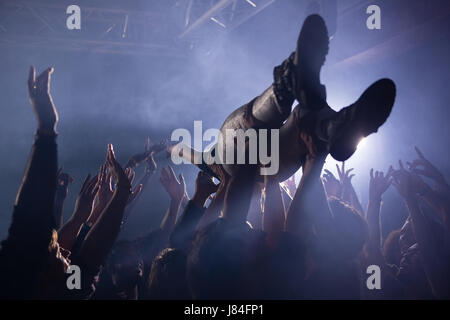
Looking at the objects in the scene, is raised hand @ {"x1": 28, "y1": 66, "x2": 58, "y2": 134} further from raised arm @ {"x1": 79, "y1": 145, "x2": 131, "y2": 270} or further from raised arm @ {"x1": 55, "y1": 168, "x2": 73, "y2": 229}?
raised arm @ {"x1": 55, "y1": 168, "x2": 73, "y2": 229}

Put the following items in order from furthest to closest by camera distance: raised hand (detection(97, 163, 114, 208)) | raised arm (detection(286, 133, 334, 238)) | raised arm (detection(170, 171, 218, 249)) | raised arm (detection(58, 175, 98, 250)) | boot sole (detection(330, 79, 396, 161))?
raised hand (detection(97, 163, 114, 208)) < raised arm (detection(58, 175, 98, 250)) < raised arm (detection(170, 171, 218, 249)) < raised arm (detection(286, 133, 334, 238)) < boot sole (detection(330, 79, 396, 161))

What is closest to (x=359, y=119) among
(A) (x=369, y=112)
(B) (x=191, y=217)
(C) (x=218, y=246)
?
(A) (x=369, y=112)

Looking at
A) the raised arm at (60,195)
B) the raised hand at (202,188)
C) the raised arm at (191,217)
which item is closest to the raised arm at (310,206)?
the raised arm at (191,217)

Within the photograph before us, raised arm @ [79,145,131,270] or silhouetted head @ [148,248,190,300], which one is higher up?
raised arm @ [79,145,131,270]

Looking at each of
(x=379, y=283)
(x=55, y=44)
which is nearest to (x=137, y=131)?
(x=55, y=44)

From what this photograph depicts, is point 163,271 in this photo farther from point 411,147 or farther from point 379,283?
point 411,147

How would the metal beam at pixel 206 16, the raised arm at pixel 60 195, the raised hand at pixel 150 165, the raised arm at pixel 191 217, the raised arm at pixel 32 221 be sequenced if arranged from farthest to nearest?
the metal beam at pixel 206 16
the raised hand at pixel 150 165
the raised arm at pixel 60 195
the raised arm at pixel 191 217
the raised arm at pixel 32 221

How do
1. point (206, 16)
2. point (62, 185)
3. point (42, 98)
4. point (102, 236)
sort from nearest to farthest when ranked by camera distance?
point (42, 98), point (102, 236), point (62, 185), point (206, 16)

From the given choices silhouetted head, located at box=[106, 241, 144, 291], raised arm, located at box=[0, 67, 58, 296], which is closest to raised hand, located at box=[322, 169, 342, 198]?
silhouetted head, located at box=[106, 241, 144, 291]

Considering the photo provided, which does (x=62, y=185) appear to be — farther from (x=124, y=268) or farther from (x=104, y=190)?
(x=124, y=268)

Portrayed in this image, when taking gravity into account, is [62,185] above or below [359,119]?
below

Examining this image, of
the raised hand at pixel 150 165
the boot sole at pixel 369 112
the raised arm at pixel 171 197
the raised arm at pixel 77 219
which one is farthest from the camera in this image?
the raised hand at pixel 150 165

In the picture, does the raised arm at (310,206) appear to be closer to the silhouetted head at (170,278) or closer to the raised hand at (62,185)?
the silhouetted head at (170,278)

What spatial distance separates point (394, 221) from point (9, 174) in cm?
710
